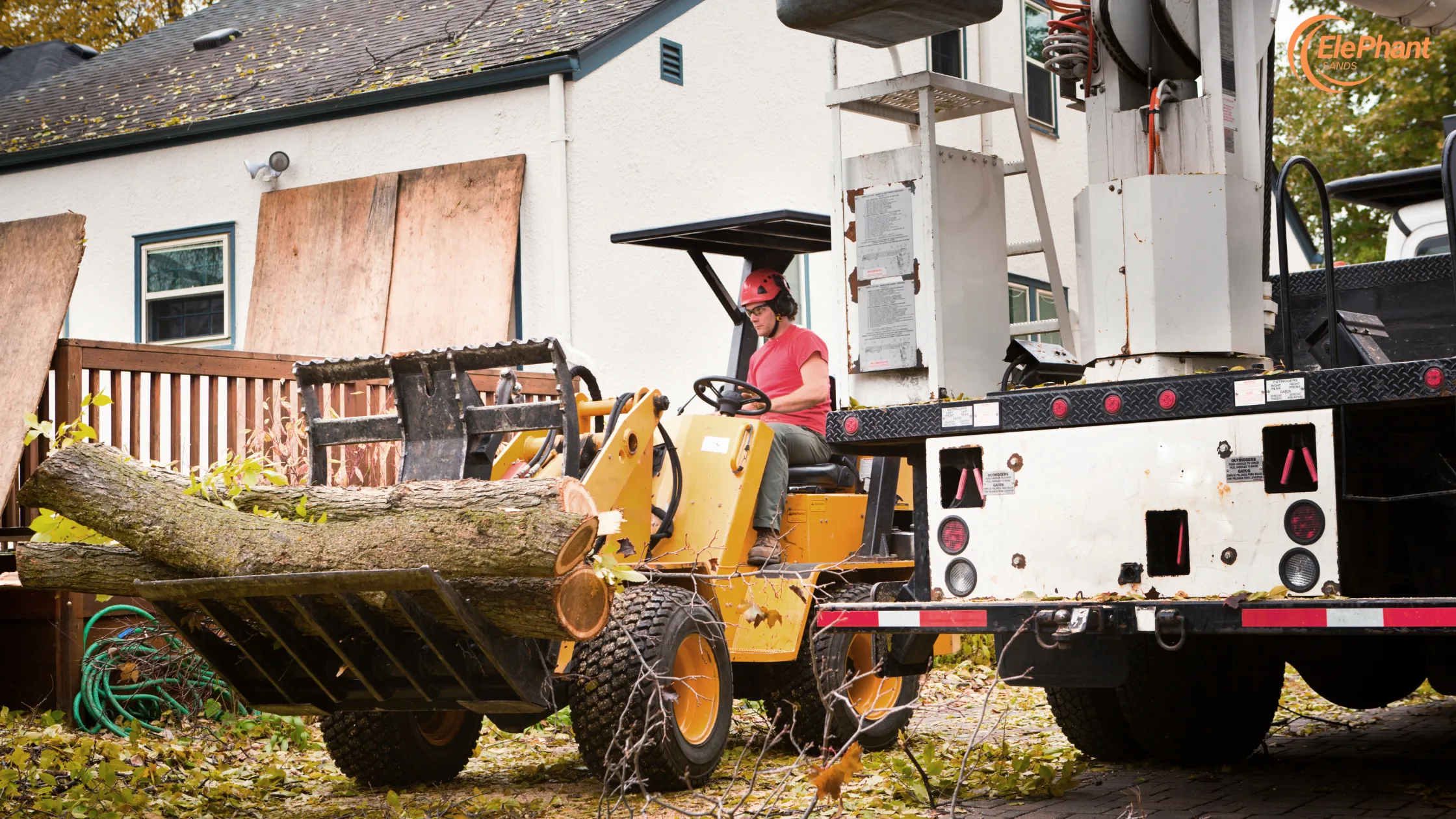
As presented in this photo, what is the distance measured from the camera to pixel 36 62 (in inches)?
802

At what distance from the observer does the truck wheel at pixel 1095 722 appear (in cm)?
704

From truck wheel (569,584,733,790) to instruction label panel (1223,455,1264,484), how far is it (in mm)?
2192

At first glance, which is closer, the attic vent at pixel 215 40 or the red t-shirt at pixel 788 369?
the red t-shirt at pixel 788 369

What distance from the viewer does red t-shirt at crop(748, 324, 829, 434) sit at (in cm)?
812

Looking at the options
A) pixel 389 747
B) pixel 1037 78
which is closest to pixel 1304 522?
pixel 389 747

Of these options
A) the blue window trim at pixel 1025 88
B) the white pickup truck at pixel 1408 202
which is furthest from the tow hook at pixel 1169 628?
the blue window trim at pixel 1025 88

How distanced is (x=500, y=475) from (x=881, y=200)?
6.93 ft

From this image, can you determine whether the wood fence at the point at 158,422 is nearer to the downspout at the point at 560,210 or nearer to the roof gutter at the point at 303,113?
the downspout at the point at 560,210

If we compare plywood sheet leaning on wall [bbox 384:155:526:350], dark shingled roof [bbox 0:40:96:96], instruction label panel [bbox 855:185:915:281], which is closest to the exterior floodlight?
plywood sheet leaning on wall [bbox 384:155:526:350]

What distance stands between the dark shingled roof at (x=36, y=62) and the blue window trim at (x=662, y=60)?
30.0 ft

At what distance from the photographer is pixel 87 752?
690 cm

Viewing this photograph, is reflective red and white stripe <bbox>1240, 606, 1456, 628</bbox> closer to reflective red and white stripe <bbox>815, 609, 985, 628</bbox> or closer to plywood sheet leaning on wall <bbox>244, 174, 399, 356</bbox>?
reflective red and white stripe <bbox>815, 609, 985, 628</bbox>

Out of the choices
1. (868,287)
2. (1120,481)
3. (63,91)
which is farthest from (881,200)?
(63,91)

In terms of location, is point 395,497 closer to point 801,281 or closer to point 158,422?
point 158,422
